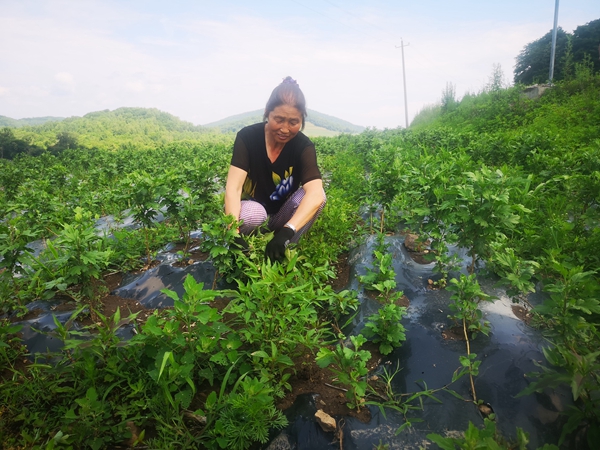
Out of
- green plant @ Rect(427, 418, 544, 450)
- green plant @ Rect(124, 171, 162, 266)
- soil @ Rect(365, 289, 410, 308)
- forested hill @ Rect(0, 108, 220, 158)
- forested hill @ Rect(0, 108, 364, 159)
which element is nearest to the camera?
green plant @ Rect(427, 418, 544, 450)

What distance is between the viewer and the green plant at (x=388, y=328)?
1.91m

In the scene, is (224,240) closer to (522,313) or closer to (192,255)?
(192,255)

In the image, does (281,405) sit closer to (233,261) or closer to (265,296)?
(265,296)

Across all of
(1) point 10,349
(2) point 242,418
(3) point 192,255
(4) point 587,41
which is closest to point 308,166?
(3) point 192,255

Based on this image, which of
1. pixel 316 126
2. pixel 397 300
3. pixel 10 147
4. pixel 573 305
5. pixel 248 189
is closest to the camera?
pixel 573 305

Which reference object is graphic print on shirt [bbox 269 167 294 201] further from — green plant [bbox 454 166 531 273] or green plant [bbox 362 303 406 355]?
green plant [bbox 362 303 406 355]

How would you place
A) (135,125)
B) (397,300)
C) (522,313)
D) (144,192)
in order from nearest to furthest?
(522,313) < (397,300) < (144,192) < (135,125)

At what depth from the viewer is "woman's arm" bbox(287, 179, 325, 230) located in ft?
8.78

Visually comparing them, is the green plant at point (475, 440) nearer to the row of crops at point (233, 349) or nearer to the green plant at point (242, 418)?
the row of crops at point (233, 349)

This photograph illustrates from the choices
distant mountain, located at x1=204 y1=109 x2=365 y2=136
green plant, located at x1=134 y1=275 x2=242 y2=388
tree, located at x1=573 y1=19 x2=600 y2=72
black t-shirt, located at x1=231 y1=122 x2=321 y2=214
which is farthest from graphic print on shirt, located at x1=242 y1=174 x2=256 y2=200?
distant mountain, located at x1=204 y1=109 x2=365 y2=136

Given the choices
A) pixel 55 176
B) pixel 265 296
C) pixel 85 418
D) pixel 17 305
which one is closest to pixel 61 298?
pixel 17 305

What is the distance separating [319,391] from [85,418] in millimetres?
1110

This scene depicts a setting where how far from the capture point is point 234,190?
2.89 metres

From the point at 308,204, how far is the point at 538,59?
33.1 meters
